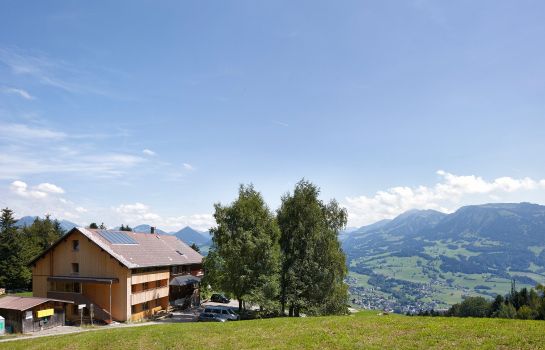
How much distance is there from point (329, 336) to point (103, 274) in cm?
3246

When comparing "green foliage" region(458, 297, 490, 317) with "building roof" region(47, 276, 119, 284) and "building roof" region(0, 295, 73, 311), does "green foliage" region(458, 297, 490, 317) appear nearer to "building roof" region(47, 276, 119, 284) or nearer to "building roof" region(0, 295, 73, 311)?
"building roof" region(47, 276, 119, 284)

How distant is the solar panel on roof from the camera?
4932 centimetres

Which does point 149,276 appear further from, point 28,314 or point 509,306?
point 509,306

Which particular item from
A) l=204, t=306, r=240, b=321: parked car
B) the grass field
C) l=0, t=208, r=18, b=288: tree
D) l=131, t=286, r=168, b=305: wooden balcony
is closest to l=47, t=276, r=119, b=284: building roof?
l=131, t=286, r=168, b=305: wooden balcony

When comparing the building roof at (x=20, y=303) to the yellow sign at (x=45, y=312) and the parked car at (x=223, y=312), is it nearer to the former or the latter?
the yellow sign at (x=45, y=312)

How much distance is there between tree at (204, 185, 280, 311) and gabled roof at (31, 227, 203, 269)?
25.5ft

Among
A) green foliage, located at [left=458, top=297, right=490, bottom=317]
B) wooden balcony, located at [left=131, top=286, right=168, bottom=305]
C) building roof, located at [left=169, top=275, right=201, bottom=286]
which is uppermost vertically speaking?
building roof, located at [left=169, top=275, right=201, bottom=286]

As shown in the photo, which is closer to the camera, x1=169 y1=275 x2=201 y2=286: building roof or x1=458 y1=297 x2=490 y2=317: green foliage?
x1=169 y1=275 x2=201 y2=286: building roof

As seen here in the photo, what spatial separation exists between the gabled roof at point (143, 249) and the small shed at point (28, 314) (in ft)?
25.6

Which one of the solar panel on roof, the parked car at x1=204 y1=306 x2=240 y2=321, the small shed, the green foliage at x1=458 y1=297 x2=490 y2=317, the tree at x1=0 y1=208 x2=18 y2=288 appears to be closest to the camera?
the small shed

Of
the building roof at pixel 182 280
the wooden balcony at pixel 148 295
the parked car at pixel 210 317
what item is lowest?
the parked car at pixel 210 317

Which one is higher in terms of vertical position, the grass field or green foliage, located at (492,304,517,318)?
the grass field

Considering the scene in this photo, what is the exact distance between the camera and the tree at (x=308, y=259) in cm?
4575

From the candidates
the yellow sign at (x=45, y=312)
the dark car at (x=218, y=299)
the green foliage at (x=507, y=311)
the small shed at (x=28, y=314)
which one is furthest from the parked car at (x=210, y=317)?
the green foliage at (x=507, y=311)
